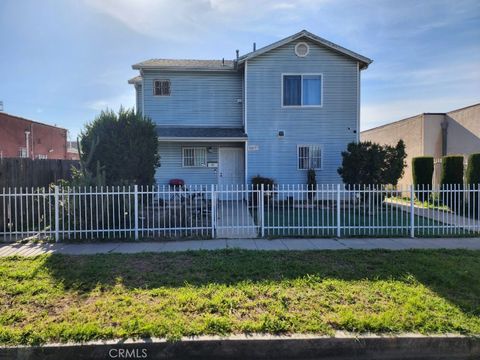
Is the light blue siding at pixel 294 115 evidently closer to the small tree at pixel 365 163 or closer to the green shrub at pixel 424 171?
the small tree at pixel 365 163

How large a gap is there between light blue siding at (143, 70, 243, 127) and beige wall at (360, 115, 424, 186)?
10.3 meters

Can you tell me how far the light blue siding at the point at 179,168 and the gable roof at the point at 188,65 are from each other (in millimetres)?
3496

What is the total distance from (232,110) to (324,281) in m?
12.1

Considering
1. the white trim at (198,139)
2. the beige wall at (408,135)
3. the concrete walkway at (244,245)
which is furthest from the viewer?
the beige wall at (408,135)

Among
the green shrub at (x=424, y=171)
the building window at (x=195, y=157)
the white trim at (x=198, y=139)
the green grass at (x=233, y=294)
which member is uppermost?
the white trim at (x=198, y=139)

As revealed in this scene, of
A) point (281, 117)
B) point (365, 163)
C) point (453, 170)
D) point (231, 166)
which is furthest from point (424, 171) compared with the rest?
point (231, 166)

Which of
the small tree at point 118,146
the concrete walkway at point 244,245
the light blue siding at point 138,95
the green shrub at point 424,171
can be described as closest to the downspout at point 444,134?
the green shrub at point 424,171

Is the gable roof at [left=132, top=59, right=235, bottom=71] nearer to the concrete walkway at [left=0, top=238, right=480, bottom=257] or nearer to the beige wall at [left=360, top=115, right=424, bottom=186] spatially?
the concrete walkway at [left=0, top=238, right=480, bottom=257]

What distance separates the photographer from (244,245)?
7527 millimetres

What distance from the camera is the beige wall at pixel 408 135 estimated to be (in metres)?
21.2

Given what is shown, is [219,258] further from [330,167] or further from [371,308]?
[330,167]

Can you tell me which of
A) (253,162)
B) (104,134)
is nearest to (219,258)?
(104,134)

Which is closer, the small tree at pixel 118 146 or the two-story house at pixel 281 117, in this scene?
the small tree at pixel 118 146

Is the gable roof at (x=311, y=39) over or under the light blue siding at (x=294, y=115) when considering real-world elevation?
over
